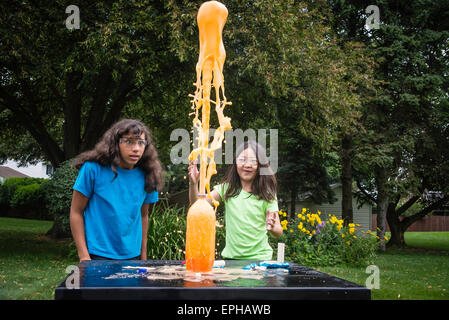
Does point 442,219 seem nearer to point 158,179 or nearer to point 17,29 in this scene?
point 17,29

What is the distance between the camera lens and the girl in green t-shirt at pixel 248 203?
10.3 ft

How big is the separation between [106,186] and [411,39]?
1427cm

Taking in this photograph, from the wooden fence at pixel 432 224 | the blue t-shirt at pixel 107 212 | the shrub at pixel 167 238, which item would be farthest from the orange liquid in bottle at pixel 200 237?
the wooden fence at pixel 432 224

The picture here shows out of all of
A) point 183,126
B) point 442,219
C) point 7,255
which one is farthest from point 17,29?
point 442,219

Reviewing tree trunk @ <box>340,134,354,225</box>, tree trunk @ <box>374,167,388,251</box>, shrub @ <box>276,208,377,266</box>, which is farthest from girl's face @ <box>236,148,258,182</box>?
tree trunk @ <box>374,167,388,251</box>

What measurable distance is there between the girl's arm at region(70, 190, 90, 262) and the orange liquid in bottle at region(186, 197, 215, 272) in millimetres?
785

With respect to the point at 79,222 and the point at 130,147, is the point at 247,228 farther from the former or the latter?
the point at 79,222

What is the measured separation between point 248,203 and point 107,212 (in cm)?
109

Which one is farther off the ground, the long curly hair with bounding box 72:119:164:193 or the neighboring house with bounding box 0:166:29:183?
the neighboring house with bounding box 0:166:29:183

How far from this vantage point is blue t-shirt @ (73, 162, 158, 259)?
2656mm

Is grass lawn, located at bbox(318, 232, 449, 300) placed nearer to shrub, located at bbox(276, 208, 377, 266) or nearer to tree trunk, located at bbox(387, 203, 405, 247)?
shrub, located at bbox(276, 208, 377, 266)

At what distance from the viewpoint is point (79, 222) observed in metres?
2.66

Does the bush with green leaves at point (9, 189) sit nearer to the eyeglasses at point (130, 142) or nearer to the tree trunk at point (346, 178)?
the tree trunk at point (346, 178)
